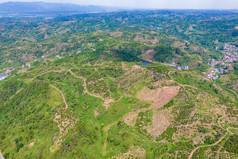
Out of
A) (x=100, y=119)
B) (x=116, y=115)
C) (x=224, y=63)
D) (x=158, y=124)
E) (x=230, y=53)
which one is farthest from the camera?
(x=230, y=53)

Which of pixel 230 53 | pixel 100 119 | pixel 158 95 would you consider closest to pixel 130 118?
pixel 100 119

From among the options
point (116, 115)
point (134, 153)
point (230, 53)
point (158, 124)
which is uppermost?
point (158, 124)

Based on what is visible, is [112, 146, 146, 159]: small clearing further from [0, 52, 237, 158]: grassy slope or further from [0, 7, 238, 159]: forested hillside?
[0, 52, 237, 158]: grassy slope

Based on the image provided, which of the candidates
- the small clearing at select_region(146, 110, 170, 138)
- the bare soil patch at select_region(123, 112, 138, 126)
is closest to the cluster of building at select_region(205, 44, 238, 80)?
the small clearing at select_region(146, 110, 170, 138)

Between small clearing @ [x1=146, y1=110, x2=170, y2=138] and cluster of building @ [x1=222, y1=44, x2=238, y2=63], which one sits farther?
cluster of building @ [x1=222, y1=44, x2=238, y2=63]

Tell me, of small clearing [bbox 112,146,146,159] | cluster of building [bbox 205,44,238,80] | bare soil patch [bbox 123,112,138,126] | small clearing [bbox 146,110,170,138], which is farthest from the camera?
cluster of building [bbox 205,44,238,80]

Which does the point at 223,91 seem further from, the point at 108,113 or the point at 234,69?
the point at 108,113

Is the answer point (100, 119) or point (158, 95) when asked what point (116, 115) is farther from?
point (158, 95)

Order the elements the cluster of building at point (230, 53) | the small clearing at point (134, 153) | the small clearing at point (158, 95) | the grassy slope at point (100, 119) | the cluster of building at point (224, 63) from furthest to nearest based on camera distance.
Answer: the cluster of building at point (230, 53), the cluster of building at point (224, 63), the small clearing at point (158, 95), the grassy slope at point (100, 119), the small clearing at point (134, 153)

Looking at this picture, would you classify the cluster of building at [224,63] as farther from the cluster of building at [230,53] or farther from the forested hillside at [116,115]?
the forested hillside at [116,115]

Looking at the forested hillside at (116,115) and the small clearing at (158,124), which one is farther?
the small clearing at (158,124)

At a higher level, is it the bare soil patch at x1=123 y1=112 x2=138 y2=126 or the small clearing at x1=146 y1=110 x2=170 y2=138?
the small clearing at x1=146 y1=110 x2=170 y2=138

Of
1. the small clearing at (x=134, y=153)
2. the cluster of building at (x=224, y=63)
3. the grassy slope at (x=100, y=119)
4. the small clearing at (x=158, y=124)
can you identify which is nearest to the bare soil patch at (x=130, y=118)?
the grassy slope at (x=100, y=119)
